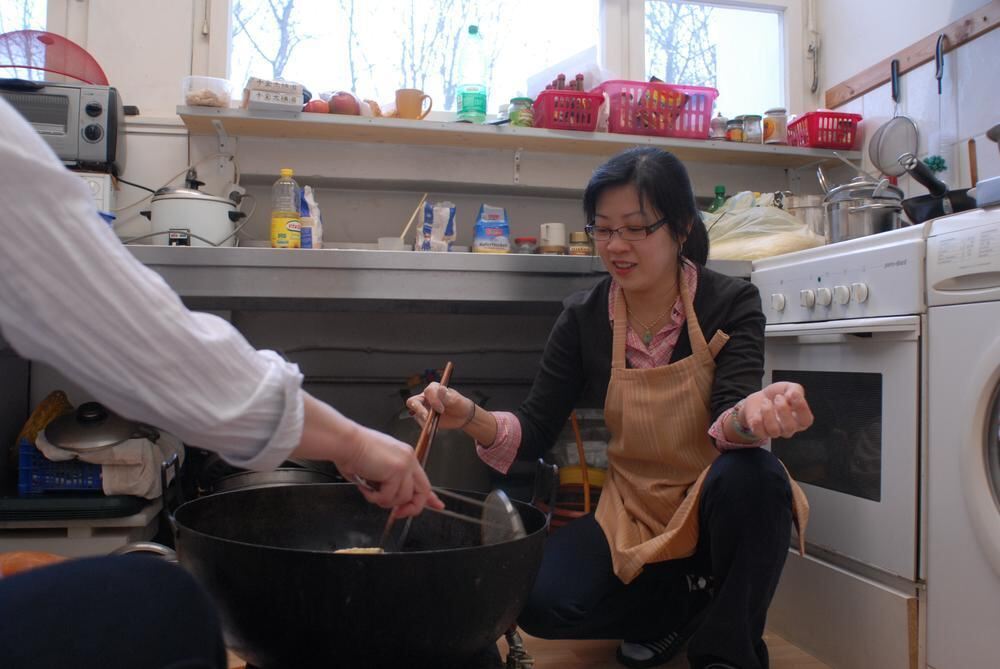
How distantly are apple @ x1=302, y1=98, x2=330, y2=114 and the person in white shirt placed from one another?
68.6 inches

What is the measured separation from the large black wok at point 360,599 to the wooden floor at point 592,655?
62 cm

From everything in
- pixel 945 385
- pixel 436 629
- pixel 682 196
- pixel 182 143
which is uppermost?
pixel 182 143

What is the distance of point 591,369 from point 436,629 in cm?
78

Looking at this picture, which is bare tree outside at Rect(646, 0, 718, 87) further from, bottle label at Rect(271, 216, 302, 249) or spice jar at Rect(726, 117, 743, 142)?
bottle label at Rect(271, 216, 302, 249)

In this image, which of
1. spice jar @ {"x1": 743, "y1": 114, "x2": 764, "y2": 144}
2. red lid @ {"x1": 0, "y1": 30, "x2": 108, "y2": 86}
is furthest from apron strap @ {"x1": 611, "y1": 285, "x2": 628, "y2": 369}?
red lid @ {"x1": 0, "y1": 30, "x2": 108, "y2": 86}

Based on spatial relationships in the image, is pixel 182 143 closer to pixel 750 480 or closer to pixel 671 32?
pixel 671 32

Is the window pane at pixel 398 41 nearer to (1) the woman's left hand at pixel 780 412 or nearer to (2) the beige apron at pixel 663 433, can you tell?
(2) the beige apron at pixel 663 433

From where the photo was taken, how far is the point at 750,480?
1.23m

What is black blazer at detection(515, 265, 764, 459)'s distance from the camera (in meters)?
1.36

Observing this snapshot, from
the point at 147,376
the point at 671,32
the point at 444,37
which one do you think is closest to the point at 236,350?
the point at 147,376

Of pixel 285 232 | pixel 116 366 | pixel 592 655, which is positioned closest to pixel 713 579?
pixel 592 655

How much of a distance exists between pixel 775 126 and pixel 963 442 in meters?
1.54

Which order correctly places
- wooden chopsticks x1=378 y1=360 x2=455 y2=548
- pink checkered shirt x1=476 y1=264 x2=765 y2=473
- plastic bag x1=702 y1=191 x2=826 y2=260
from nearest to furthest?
1. wooden chopsticks x1=378 y1=360 x2=455 y2=548
2. pink checkered shirt x1=476 y1=264 x2=765 y2=473
3. plastic bag x1=702 y1=191 x2=826 y2=260

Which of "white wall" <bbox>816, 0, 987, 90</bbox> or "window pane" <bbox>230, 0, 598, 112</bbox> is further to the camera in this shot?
"window pane" <bbox>230, 0, 598, 112</bbox>
